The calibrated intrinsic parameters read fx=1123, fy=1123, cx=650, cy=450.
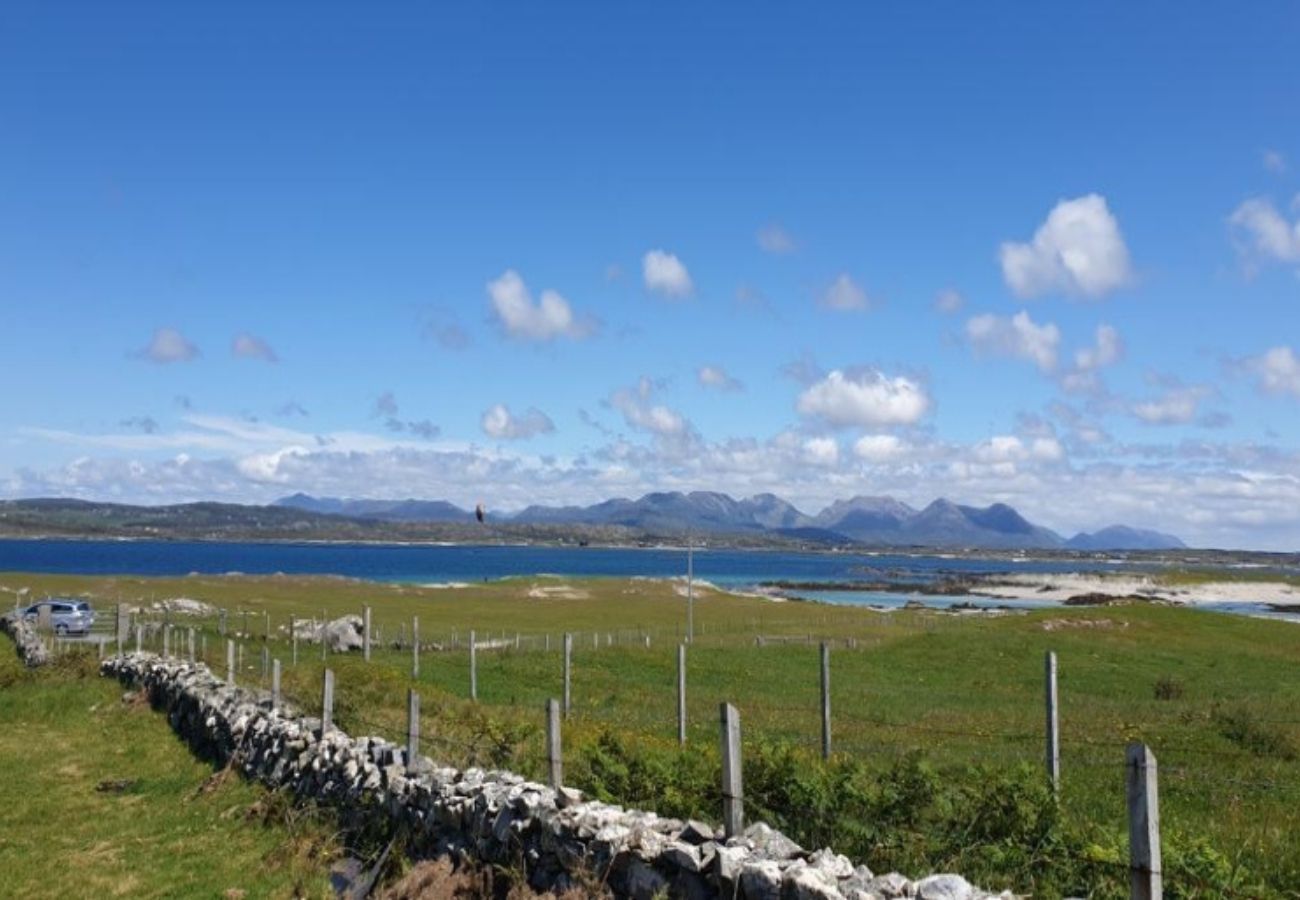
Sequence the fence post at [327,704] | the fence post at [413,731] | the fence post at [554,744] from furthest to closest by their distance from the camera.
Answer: the fence post at [327,704] → the fence post at [413,731] → the fence post at [554,744]

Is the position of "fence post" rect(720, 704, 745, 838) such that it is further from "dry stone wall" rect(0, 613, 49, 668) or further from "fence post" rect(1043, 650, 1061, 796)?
"dry stone wall" rect(0, 613, 49, 668)

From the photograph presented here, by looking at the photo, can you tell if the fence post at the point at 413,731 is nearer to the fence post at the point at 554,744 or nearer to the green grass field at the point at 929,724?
the green grass field at the point at 929,724

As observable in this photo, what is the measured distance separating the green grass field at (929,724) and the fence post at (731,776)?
3.70 ft

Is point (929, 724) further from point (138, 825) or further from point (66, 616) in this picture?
point (66, 616)

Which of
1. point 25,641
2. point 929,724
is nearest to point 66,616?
point 25,641

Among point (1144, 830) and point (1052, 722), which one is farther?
point (1052, 722)

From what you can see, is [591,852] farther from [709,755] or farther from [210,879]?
[210,879]

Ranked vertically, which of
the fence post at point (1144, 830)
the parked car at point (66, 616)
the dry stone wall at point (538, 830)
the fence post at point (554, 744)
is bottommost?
the parked car at point (66, 616)

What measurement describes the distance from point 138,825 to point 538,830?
31.1 feet

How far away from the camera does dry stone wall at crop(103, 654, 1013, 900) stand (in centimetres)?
822

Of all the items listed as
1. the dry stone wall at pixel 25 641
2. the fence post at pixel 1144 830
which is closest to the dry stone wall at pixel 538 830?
the fence post at pixel 1144 830

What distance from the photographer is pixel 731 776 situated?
9.59m

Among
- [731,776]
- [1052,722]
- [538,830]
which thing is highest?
[731,776]

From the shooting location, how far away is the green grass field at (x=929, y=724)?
9570 mm
